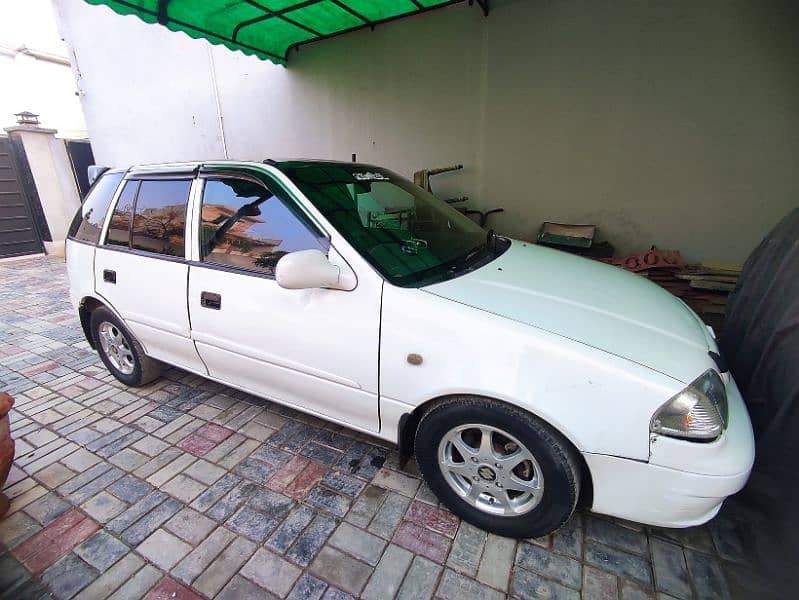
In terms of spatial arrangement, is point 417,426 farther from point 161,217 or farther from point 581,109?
point 581,109

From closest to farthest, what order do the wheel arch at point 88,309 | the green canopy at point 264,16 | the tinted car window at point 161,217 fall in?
1. the tinted car window at point 161,217
2. the wheel arch at point 88,309
3. the green canopy at point 264,16

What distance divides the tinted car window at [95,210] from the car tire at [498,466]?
2967mm

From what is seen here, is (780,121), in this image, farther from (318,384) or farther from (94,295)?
(94,295)

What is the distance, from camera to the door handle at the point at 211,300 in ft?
7.34

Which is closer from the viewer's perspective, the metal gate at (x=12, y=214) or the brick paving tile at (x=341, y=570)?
the brick paving tile at (x=341, y=570)

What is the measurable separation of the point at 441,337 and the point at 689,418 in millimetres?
978

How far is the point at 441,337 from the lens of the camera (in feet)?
5.41

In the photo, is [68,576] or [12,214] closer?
[68,576]

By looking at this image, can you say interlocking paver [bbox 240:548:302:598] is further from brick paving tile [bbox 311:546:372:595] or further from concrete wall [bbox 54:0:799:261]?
concrete wall [bbox 54:0:799:261]

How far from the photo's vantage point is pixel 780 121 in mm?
3535

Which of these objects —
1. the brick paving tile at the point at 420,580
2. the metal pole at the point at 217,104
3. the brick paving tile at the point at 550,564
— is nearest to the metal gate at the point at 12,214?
the metal pole at the point at 217,104

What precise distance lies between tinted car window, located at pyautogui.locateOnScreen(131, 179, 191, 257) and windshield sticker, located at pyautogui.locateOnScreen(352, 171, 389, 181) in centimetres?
110

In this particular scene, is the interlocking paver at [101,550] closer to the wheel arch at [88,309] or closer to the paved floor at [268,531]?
the paved floor at [268,531]

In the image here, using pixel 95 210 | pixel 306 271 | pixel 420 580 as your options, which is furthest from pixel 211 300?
pixel 420 580
